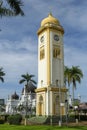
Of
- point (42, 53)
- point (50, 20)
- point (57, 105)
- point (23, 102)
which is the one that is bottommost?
point (57, 105)

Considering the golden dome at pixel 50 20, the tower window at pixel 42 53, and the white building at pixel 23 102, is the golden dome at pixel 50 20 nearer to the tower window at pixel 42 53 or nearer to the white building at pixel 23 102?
the tower window at pixel 42 53

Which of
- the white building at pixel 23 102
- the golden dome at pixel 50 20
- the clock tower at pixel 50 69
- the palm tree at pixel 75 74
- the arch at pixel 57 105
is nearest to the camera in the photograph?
the clock tower at pixel 50 69

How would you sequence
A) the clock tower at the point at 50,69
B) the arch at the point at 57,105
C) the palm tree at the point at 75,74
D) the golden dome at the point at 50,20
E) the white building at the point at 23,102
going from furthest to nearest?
the white building at the point at 23,102, the palm tree at the point at 75,74, the golden dome at the point at 50,20, the arch at the point at 57,105, the clock tower at the point at 50,69

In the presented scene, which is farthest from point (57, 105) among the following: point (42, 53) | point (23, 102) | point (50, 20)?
point (23, 102)

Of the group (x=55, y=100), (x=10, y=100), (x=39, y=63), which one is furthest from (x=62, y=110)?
(x=10, y=100)

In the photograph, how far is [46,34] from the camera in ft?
196

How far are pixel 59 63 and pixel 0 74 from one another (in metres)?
25.9

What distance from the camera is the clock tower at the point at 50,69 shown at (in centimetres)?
5606

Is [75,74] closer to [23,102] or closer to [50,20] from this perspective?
[50,20]

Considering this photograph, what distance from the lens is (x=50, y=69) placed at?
187ft

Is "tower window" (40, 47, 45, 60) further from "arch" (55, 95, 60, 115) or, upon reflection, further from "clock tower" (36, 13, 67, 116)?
"arch" (55, 95, 60, 115)

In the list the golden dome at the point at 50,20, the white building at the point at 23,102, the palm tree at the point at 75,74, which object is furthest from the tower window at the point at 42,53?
the white building at the point at 23,102

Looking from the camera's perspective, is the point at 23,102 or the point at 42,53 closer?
the point at 42,53

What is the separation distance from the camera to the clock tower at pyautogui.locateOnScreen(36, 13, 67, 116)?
56056 mm
